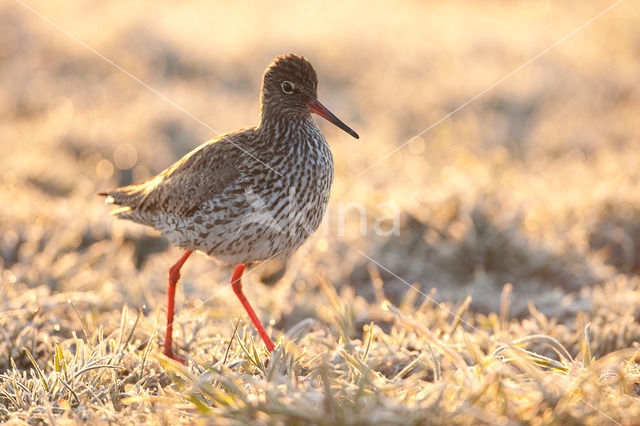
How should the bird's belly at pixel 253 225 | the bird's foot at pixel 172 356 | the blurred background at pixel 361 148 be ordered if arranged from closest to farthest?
the bird's belly at pixel 253 225 → the bird's foot at pixel 172 356 → the blurred background at pixel 361 148

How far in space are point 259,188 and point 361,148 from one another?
5.77 m

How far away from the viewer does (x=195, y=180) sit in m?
4.09

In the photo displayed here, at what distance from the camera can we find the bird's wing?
398cm

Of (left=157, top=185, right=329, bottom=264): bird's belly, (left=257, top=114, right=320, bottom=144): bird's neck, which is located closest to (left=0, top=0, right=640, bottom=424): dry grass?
(left=157, top=185, right=329, bottom=264): bird's belly

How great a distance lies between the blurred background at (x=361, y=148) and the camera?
5.55 meters

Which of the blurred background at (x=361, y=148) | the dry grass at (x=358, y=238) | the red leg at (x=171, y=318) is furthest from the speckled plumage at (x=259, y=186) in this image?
the blurred background at (x=361, y=148)

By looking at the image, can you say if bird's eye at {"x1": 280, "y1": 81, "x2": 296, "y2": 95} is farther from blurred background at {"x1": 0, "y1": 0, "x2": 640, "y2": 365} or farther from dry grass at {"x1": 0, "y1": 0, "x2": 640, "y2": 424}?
blurred background at {"x1": 0, "y1": 0, "x2": 640, "y2": 365}

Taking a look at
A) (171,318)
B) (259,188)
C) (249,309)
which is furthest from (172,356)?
(259,188)

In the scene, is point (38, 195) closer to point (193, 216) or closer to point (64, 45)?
point (193, 216)

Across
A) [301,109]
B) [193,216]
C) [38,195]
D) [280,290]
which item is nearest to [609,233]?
[280,290]

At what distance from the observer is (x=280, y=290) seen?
5.49m

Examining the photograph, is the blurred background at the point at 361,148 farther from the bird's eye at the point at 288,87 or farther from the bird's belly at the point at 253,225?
the bird's eye at the point at 288,87

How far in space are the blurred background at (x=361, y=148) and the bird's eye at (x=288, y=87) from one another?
1.77m

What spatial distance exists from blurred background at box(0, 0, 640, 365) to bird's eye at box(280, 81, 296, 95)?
1770mm
